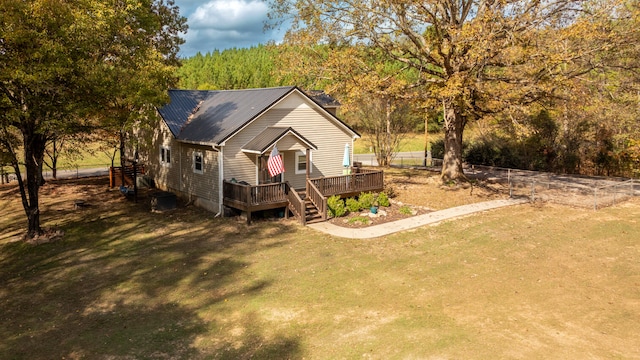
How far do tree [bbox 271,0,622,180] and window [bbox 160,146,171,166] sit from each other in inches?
385

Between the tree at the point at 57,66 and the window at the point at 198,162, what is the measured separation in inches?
172

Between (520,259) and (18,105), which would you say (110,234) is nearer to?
(18,105)

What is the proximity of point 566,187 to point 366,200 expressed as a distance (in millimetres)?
13586

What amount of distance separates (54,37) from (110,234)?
802 centimetres

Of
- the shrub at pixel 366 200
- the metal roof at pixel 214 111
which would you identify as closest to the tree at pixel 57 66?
the metal roof at pixel 214 111

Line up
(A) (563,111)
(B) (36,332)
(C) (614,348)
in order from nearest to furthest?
(C) (614,348) → (B) (36,332) → (A) (563,111)

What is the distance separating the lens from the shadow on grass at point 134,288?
10039mm

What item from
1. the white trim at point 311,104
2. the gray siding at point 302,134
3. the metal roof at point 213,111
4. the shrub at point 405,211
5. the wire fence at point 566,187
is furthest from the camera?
the wire fence at point 566,187

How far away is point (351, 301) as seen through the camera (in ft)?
39.6

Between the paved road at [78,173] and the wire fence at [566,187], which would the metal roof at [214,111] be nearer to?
the wire fence at [566,187]

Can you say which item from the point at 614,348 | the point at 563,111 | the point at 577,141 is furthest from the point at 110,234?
the point at 577,141

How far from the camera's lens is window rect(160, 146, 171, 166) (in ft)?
82.9

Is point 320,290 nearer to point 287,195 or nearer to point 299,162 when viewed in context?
point 287,195

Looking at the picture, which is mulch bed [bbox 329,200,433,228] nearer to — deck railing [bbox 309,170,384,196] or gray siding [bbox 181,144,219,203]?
deck railing [bbox 309,170,384,196]
